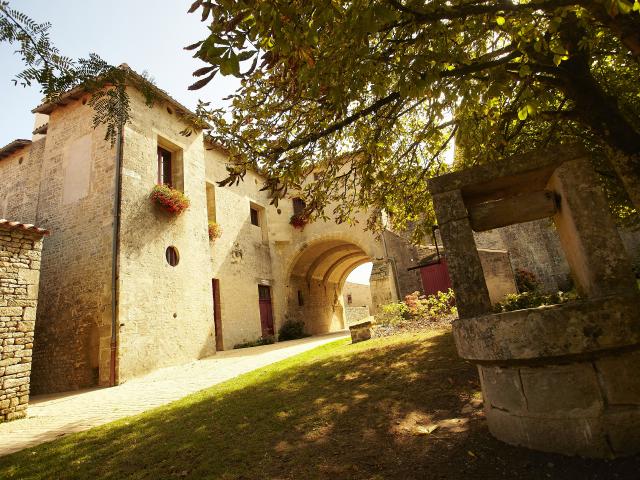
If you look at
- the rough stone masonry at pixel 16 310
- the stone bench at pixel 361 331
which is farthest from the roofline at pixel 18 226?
the stone bench at pixel 361 331

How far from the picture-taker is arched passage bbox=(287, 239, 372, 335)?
54.4 feet

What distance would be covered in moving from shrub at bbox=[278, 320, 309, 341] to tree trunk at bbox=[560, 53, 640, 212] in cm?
1301

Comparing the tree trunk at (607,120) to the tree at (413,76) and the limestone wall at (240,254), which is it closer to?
the tree at (413,76)

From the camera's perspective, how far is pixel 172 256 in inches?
393

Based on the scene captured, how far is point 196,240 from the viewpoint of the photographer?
10.9 m

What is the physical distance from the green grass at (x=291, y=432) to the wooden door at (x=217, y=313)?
6.89 m

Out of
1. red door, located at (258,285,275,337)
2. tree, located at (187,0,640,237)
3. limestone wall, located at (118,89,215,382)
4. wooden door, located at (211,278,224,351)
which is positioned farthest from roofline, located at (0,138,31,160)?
tree, located at (187,0,640,237)

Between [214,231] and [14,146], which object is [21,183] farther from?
[214,231]

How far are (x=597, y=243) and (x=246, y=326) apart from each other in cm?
1202

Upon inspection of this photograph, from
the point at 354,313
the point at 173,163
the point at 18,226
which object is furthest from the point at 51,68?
the point at 354,313

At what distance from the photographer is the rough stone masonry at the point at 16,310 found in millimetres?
5766

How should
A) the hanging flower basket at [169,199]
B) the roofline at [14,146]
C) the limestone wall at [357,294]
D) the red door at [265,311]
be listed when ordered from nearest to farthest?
the hanging flower basket at [169,199], the roofline at [14,146], the red door at [265,311], the limestone wall at [357,294]

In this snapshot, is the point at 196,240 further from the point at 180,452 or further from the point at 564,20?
the point at 564,20

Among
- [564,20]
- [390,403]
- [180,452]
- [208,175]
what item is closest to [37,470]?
[180,452]
